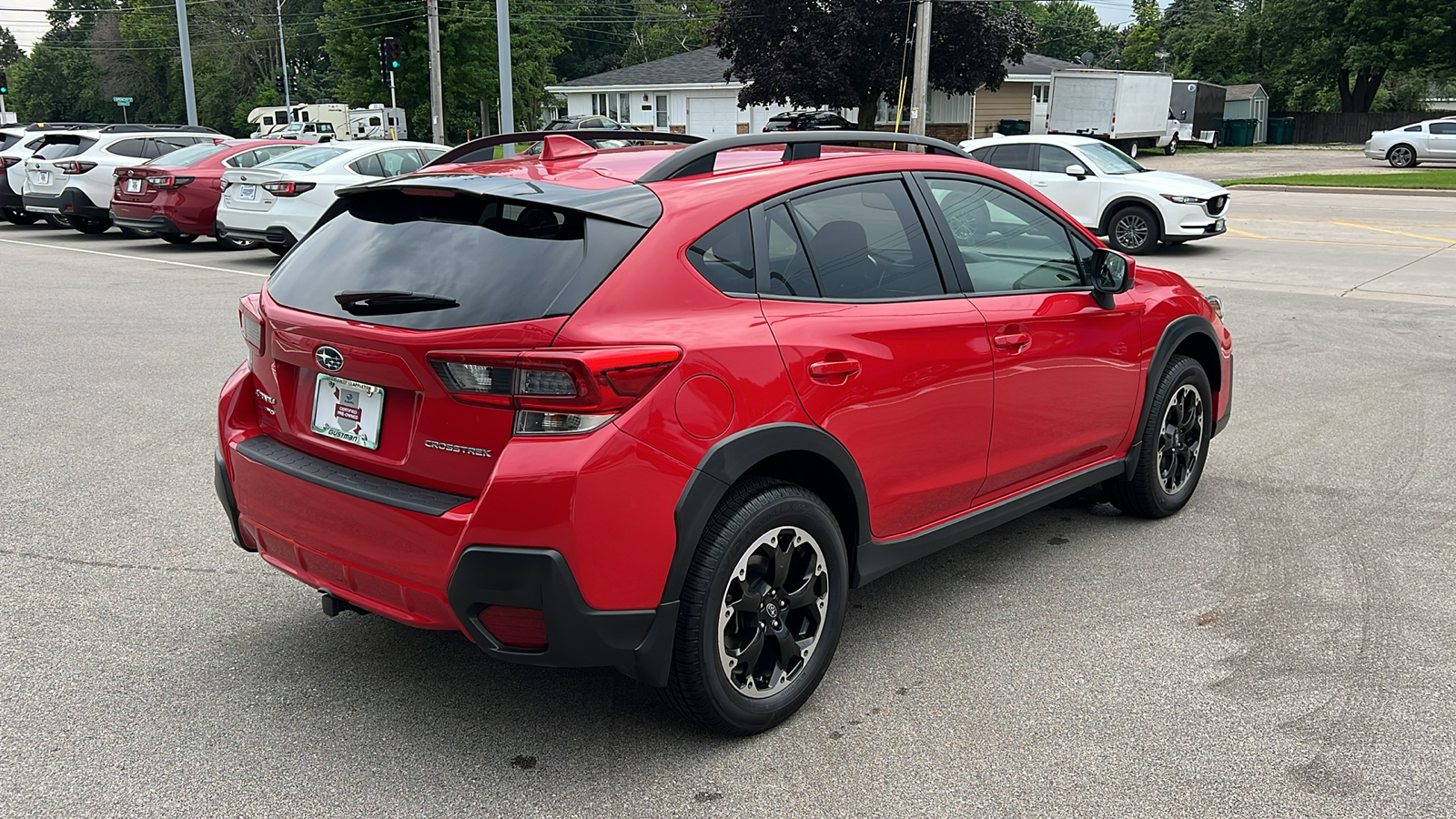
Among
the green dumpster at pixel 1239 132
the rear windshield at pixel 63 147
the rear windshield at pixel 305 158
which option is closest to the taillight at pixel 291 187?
the rear windshield at pixel 305 158

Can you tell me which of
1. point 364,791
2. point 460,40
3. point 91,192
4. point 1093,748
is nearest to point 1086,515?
point 1093,748

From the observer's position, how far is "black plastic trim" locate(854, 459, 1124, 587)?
3.75 metres

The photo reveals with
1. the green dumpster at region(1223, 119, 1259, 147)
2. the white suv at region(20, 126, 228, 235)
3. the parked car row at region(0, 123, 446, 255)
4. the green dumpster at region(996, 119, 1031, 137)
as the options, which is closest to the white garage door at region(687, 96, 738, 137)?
the green dumpster at region(996, 119, 1031, 137)

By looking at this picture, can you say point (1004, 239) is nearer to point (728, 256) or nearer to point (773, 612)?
point (728, 256)

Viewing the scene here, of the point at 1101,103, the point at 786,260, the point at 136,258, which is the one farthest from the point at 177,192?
the point at 1101,103

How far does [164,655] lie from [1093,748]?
2999 mm

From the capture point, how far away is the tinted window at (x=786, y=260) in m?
3.45

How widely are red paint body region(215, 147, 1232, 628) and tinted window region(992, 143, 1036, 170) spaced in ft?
42.4

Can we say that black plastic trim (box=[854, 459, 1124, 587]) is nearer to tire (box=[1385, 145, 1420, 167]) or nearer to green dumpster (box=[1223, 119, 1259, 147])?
tire (box=[1385, 145, 1420, 167])

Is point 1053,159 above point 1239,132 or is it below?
below

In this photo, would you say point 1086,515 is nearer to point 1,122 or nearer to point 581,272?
point 581,272

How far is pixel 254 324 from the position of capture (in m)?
3.67

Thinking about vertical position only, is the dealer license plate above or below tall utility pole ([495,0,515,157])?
below

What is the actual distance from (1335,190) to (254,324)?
27.9m
